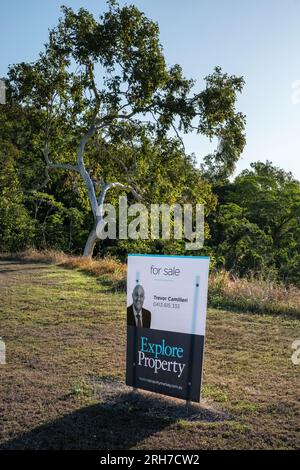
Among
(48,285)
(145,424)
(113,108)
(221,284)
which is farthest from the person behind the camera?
(113,108)

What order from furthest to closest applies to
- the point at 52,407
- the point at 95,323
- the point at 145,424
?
the point at 95,323 → the point at 52,407 → the point at 145,424

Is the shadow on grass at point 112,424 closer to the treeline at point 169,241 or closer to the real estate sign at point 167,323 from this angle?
the real estate sign at point 167,323

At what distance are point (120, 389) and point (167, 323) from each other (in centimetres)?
108

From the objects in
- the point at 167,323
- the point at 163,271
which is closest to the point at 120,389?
the point at 167,323

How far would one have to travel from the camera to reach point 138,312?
510 centimetres

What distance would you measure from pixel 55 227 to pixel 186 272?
25.1m

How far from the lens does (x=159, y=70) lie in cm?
1841

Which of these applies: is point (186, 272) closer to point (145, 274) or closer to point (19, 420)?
point (145, 274)

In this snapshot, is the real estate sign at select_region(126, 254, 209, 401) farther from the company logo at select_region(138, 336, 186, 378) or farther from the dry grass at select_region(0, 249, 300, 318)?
the dry grass at select_region(0, 249, 300, 318)

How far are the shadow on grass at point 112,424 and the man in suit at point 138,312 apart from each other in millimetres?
785

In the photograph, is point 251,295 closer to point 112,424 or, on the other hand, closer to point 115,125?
point 112,424

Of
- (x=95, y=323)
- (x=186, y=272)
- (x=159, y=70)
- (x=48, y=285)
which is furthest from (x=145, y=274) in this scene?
(x=159, y=70)

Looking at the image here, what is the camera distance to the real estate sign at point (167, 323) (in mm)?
4699

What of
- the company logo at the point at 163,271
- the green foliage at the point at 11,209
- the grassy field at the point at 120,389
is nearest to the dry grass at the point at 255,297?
the grassy field at the point at 120,389
